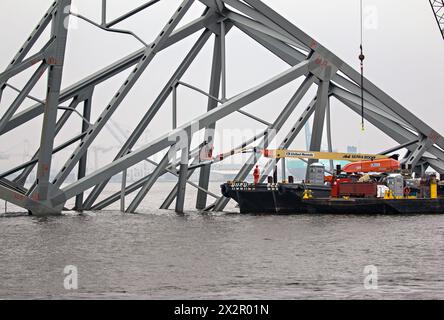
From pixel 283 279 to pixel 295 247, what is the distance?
12861 mm

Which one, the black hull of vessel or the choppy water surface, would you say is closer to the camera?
the choppy water surface

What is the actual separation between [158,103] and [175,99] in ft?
5.80

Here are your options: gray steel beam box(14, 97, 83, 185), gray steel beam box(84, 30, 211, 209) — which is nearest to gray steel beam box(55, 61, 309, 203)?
gray steel beam box(84, 30, 211, 209)

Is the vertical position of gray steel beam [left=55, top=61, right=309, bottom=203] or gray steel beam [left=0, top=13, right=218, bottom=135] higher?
gray steel beam [left=0, top=13, right=218, bottom=135]

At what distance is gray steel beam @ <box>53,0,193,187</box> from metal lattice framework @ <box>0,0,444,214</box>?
7 centimetres

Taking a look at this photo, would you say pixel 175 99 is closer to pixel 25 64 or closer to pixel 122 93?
pixel 122 93

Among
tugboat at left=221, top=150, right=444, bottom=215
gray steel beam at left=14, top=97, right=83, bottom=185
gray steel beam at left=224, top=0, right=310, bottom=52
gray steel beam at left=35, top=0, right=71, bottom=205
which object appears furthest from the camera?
tugboat at left=221, top=150, right=444, bottom=215

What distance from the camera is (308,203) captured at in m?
84.6

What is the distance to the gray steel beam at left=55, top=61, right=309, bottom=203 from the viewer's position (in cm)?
6362

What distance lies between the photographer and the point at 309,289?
31.3 metres

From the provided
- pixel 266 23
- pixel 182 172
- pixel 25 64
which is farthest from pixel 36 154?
pixel 266 23

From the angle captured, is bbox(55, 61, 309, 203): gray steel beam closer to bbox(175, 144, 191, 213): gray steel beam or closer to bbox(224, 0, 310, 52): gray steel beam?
bbox(224, 0, 310, 52): gray steel beam

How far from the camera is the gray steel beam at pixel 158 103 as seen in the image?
74.2 meters
